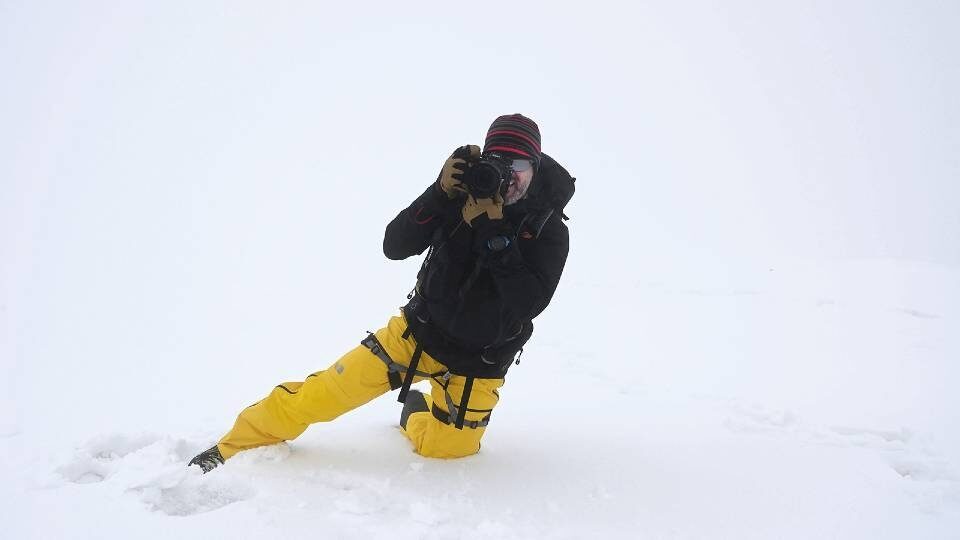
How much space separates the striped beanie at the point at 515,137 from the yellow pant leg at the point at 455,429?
118cm

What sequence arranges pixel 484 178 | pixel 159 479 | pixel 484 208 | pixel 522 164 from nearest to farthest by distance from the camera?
pixel 159 479 → pixel 484 178 → pixel 484 208 → pixel 522 164

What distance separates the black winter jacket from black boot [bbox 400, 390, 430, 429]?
1.70 ft

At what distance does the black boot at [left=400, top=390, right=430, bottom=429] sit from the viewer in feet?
11.7

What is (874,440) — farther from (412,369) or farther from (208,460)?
(208,460)

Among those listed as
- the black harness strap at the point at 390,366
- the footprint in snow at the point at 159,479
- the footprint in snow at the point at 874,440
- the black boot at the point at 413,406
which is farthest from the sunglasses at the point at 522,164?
the footprint in snow at the point at 874,440

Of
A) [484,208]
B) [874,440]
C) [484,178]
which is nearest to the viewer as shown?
[484,178]

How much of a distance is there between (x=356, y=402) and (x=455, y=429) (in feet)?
1.72

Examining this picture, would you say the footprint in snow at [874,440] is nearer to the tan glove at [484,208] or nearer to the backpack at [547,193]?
the backpack at [547,193]

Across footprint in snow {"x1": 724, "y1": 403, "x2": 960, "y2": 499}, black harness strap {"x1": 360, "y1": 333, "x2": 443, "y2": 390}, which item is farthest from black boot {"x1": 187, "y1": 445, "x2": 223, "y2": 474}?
footprint in snow {"x1": 724, "y1": 403, "x2": 960, "y2": 499}

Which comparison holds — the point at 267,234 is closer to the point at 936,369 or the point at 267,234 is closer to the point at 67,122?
the point at 936,369

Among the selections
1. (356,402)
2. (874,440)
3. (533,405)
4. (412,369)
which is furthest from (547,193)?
(874,440)

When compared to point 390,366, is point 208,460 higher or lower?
lower

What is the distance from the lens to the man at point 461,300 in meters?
2.89

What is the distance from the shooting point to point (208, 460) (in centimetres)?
287
